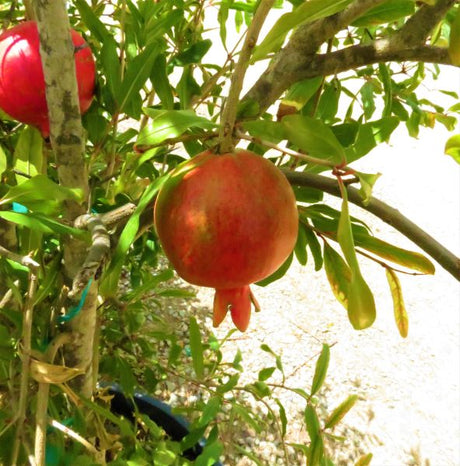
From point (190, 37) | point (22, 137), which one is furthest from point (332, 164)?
point (190, 37)

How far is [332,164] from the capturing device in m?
0.37

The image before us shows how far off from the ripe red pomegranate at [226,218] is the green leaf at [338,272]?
0.18 m

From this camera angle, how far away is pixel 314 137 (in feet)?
1.24

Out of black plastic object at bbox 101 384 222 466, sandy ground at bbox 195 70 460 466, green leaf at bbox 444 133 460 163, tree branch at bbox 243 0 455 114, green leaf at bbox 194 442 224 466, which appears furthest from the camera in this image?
sandy ground at bbox 195 70 460 466

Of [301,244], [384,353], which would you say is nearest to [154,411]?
[301,244]

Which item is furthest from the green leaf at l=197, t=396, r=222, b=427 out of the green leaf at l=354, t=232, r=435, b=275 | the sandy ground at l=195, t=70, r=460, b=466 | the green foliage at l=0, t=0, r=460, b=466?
the sandy ground at l=195, t=70, r=460, b=466

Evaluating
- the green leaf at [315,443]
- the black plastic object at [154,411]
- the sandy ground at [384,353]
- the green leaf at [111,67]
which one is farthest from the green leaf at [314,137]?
the sandy ground at [384,353]

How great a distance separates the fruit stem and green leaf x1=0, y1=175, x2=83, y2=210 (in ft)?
0.48

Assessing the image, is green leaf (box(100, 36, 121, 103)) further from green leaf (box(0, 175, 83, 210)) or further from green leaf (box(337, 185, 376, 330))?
green leaf (box(337, 185, 376, 330))

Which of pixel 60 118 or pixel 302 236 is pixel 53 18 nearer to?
pixel 60 118

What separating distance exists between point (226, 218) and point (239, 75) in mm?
95

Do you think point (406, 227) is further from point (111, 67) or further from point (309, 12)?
point (111, 67)

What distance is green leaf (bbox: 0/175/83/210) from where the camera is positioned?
45cm

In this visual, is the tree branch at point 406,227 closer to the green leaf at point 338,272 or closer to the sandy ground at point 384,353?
the green leaf at point 338,272
